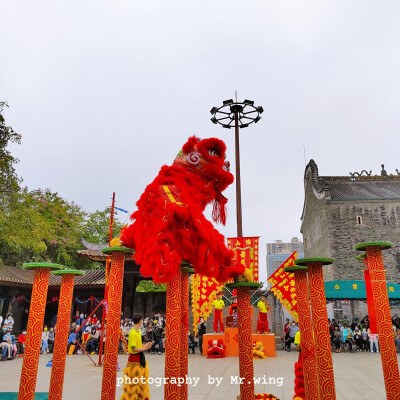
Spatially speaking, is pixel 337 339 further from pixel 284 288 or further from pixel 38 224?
pixel 38 224

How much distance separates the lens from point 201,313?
10383mm

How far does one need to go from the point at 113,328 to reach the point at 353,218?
22.0 meters

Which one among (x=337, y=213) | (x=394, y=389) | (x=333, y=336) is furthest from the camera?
(x=337, y=213)

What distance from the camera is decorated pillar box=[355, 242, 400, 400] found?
3.20m

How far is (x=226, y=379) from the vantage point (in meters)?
7.10

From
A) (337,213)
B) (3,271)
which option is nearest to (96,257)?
(3,271)

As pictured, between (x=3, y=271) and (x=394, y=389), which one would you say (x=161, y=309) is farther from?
(x=394, y=389)

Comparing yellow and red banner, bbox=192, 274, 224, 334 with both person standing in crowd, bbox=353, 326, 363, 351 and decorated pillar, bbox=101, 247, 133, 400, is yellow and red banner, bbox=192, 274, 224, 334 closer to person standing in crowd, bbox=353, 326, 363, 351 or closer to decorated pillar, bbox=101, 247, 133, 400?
decorated pillar, bbox=101, 247, 133, 400

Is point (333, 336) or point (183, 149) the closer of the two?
point (183, 149)

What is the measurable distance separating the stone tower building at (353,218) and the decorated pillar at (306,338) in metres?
18.3

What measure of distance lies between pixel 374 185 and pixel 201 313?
19385 mm

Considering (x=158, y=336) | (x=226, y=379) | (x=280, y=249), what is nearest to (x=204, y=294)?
(x=226, y=379)

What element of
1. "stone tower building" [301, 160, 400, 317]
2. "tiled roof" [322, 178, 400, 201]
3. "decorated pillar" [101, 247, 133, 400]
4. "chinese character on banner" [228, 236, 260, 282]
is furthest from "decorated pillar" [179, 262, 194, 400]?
"tiled roof" [322, 178, 400, 201]

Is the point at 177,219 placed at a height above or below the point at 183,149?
below
